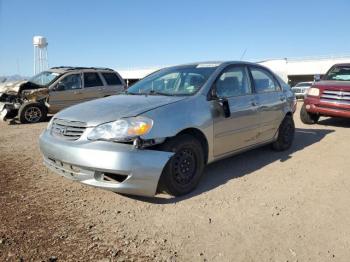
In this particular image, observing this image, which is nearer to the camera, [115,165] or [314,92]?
[115,165]

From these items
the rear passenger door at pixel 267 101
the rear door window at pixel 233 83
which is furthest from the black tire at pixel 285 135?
the rear door window at pixel 233 83

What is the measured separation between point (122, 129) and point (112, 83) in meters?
9.50

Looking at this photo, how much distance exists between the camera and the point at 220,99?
15.5ft

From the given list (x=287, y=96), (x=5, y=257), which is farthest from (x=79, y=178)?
(x=287, y=96)

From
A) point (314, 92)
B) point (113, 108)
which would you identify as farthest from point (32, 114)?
point (314, 92)

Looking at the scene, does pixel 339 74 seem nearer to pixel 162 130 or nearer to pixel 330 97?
pixel 330 97

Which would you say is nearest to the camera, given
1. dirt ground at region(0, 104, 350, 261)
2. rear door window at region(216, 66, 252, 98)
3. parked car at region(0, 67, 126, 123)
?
dirt ground at region(0, 104, 350, 261)

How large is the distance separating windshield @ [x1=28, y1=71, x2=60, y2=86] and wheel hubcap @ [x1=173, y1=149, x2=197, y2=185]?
8.93m

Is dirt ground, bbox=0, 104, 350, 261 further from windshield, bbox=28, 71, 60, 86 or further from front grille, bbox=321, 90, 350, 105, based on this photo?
windshield, bbox=28, 71, 60, 86

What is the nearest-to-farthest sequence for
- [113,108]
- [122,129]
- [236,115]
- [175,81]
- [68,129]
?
[122,129], [68,129], [113,108], [236,115], [175,81]

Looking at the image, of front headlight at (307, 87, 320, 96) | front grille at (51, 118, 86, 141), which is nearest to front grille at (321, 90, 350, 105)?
front headlight at (307, 87, 320, 96)

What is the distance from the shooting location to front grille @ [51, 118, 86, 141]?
13.1ft

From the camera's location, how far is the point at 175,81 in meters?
5.13

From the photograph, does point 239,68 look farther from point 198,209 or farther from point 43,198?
point 43,198
